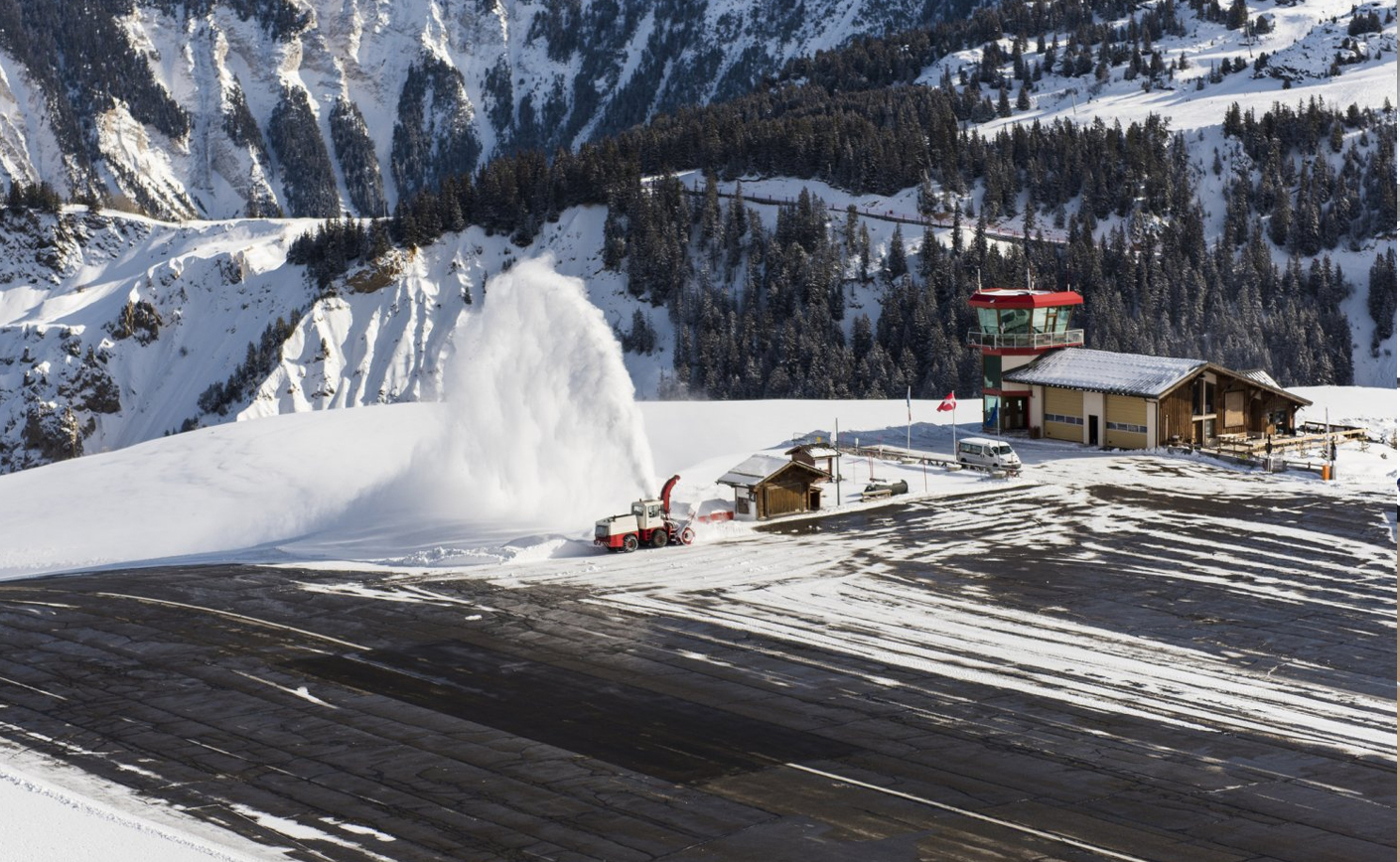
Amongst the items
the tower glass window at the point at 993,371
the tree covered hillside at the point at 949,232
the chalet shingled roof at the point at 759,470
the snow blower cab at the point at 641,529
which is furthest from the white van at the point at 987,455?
the tree covered hillside at the point at 949,232

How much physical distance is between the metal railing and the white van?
12158 millimetres

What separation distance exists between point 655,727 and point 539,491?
26582mm

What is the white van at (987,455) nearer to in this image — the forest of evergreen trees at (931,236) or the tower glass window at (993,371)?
the tower glass window at (993,371)

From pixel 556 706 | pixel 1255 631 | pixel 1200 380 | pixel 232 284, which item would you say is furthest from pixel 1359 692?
pixel 232 284

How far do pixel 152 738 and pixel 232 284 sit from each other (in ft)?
502

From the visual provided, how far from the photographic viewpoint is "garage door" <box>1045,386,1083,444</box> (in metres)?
76.4

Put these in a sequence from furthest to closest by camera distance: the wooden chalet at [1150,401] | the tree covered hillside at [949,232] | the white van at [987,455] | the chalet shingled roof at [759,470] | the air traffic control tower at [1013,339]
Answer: the tree covered hillside at [949,232]
the air traffic control tower at [1013,339]
the wooden chalet at [1150,401]
the white van at [987,455]
the chalet shingled roof at [759,470]

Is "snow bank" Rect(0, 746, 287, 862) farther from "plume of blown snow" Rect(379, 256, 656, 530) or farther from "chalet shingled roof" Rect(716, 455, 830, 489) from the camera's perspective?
"chalet shingled roof" Rect(716, 455, 830, 489)

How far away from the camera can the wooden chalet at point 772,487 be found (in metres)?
59.2

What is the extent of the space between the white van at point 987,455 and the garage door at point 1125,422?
8.55 metres

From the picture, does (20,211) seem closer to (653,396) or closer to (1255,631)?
(653,396)

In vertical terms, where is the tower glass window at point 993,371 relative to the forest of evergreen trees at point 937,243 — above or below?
below

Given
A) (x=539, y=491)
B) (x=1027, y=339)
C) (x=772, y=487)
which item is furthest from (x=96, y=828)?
(x=1027, y=339)

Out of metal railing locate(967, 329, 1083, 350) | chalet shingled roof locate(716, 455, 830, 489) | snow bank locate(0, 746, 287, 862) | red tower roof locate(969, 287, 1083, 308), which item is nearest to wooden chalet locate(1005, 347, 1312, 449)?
metal railing locate(967, 329, 1083, 350)
